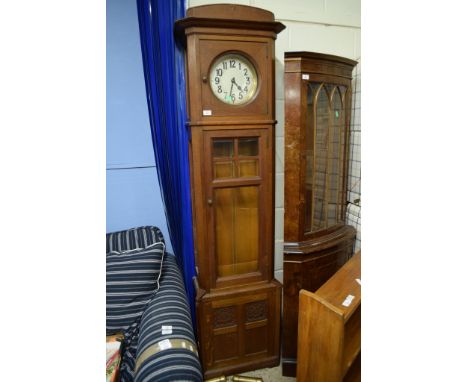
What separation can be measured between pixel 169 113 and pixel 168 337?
108cm

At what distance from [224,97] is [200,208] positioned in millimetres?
549

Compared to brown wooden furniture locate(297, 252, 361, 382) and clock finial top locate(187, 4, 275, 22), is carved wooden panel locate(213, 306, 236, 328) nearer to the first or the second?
brown wooden furniture locate(297, 252, 361, 382)

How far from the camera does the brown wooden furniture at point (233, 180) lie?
1.43 meters

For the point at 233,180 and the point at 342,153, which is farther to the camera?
the point at 342,153

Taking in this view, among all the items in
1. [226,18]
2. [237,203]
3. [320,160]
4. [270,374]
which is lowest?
[270,374]

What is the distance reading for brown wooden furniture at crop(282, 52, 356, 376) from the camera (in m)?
1.53

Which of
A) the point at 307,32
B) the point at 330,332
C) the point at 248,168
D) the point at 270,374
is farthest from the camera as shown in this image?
the point at 307,32

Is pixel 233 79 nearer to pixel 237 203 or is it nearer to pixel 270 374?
pixel 237 203

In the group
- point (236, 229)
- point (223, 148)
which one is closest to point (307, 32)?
point (223, 148)

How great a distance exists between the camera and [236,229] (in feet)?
5.40

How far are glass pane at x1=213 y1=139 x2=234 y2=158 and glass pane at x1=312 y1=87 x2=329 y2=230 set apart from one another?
0.46 meters

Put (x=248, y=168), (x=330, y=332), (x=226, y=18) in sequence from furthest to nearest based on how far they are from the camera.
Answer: (x=248, y=168), (x=226, y=18), (x=330, y=332)
